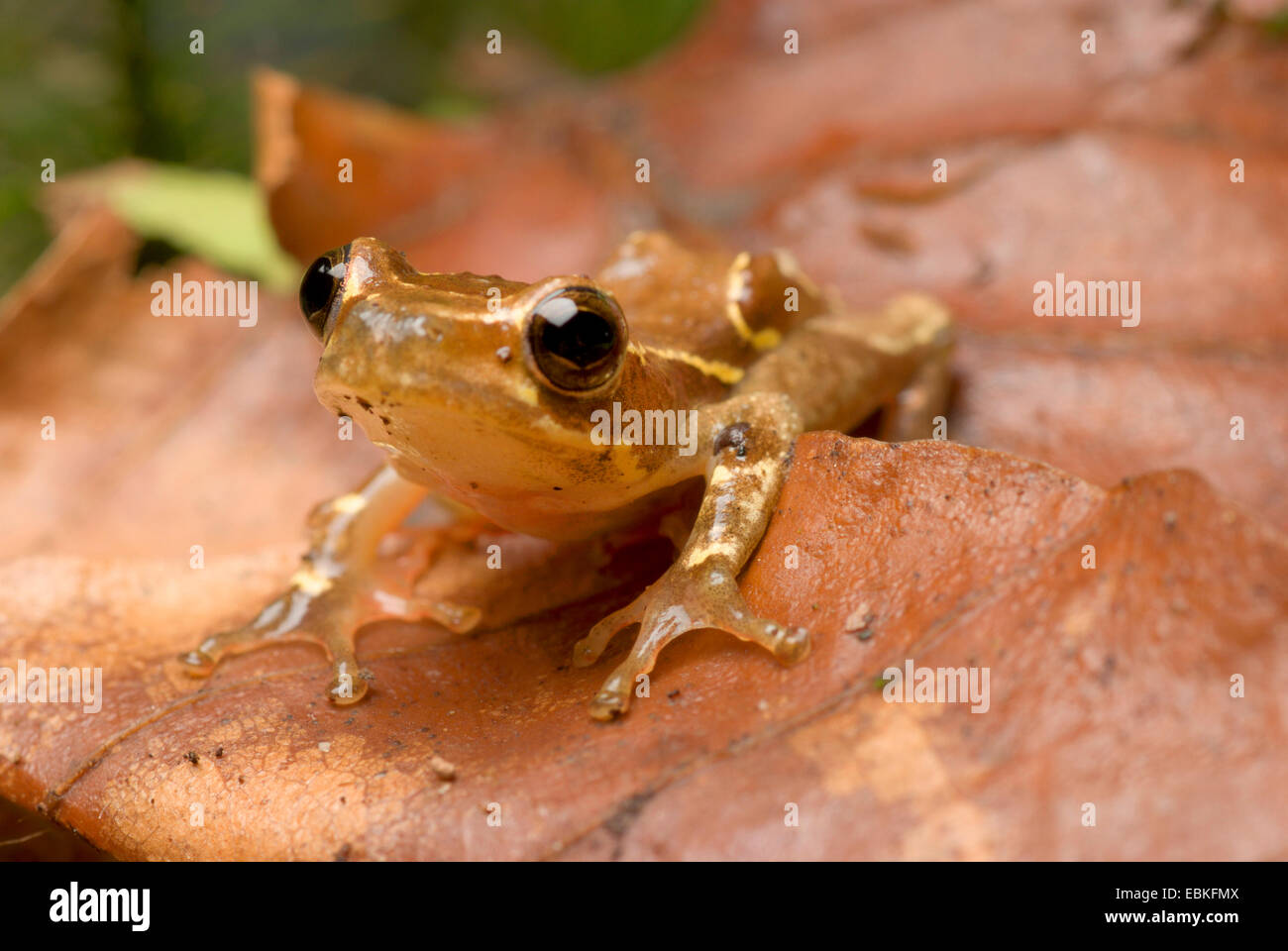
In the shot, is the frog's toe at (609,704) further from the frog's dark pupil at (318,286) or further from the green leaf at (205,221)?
the green leaf at (205,221)

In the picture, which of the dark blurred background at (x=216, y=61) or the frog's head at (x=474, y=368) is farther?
the dark blurred background at (x=216, y=61)
